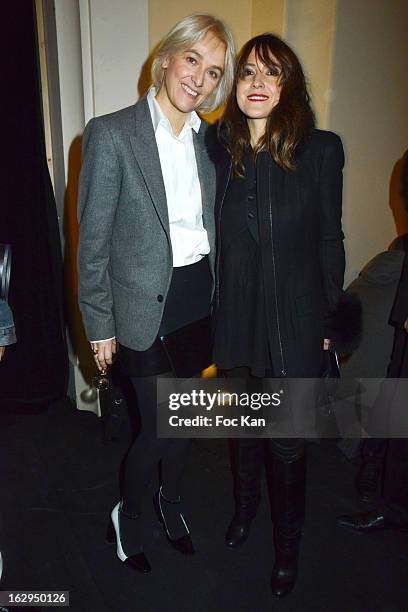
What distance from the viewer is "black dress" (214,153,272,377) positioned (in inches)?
63.3

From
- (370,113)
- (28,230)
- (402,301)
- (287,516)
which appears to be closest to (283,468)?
(287,516)

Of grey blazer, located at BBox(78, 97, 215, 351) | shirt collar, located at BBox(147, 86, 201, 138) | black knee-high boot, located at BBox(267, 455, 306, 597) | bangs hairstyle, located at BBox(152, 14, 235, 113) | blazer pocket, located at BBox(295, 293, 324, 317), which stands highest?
bangs hairstyle, located at BBox(152, 14, 235, 113)

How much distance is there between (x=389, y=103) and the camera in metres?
2.95

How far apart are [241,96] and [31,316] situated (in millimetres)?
1728

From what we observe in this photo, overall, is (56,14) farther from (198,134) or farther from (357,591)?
(357,591)

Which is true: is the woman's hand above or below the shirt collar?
below

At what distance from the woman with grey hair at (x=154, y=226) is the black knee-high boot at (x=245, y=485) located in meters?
0.29

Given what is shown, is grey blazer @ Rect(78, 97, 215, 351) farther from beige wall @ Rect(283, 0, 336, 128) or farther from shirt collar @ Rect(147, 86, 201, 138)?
Result: beige wall @ Rect(283, 0, 336, 128)

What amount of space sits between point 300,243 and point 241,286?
23cm

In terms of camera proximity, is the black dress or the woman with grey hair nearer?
the woman with grey hair

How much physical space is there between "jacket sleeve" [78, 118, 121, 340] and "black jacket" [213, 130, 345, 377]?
378mm

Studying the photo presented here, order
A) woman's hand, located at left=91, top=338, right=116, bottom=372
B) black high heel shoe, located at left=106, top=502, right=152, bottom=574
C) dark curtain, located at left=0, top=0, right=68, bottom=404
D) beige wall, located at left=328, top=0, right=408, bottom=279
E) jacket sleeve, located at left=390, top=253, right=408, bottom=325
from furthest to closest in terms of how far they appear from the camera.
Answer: beige wall, located at left=328, top=0, right=408, bottom=279
dark curtain, located at left=0, top=0, right=68, bottom=404
jacket sleeve, located at left=390, top=253, right=408, bottom=325
black high heel shoe, located at left=106, top=502, right=152, bottom=574
woman's hand, located at left=91, top=338, right=116, bottom=372

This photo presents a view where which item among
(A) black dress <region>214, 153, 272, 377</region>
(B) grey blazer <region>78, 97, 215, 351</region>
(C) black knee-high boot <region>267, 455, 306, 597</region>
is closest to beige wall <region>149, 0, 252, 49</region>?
(B) grey blazer <region>78, 97, 215, 351</region>

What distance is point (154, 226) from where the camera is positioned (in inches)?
60.6
